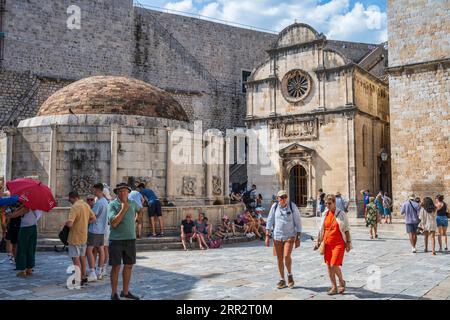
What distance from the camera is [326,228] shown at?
642 cm

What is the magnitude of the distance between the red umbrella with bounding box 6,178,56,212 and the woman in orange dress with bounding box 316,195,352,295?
4.75m

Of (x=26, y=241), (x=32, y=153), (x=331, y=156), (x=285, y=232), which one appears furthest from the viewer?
(x=331, y=156)

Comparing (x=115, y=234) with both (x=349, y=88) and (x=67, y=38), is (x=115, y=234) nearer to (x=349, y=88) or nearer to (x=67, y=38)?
(x=349, y=88)

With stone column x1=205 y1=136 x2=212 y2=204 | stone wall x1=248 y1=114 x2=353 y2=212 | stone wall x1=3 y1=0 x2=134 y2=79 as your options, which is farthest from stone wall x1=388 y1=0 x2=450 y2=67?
stone wall x1=3 y1=0 x2=134 y2=79

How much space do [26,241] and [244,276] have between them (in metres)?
3.89

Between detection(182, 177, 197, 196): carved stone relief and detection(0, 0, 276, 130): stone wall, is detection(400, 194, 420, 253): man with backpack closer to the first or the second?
detection(182, 177, 197, 196): carved stone relief

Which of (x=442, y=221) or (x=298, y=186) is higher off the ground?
(x=298, y=186)

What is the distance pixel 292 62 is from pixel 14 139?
56.0ft

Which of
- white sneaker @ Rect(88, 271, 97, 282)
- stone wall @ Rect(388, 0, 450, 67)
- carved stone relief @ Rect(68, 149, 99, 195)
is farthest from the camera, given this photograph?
stone wall @ Rect(388, 0, 450, 67)

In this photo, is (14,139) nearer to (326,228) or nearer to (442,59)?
(326,228)

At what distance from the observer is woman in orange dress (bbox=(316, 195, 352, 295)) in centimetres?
619

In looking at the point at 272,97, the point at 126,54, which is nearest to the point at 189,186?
the point at 272,97

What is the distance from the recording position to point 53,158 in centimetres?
1148
